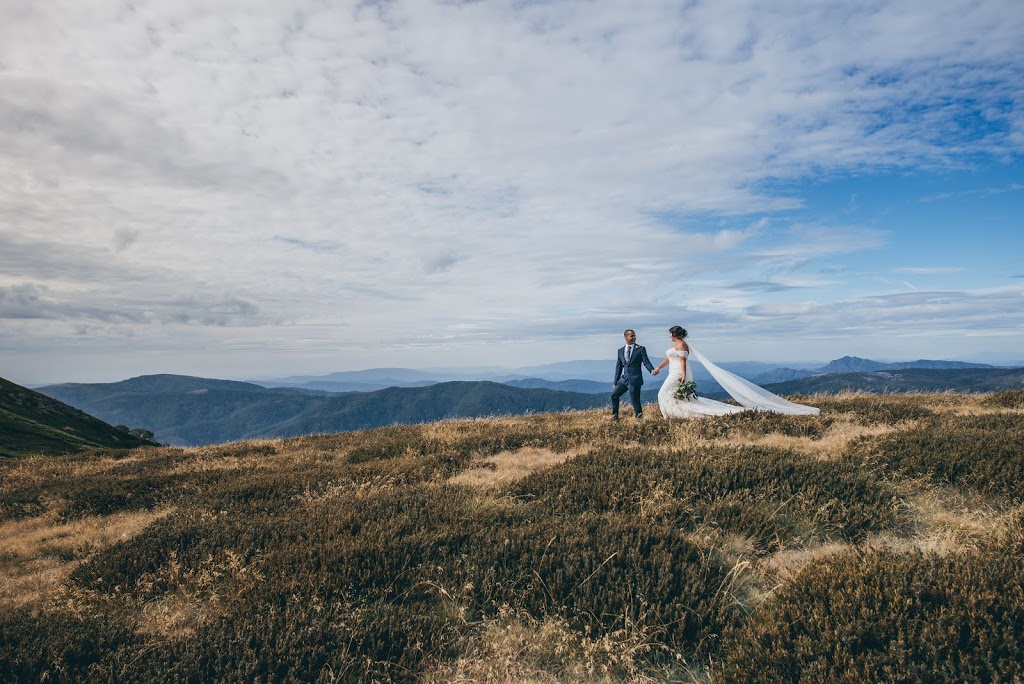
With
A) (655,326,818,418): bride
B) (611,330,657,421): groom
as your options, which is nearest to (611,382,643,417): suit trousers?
(611,330,657,421): groom

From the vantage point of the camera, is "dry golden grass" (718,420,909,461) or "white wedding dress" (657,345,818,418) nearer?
"dry golden grass" (718,420,909,461)

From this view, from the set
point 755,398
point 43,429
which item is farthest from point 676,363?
point 43,429

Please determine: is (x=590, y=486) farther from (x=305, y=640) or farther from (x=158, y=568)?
(x=158, y=568)

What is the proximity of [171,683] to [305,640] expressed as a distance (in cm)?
90

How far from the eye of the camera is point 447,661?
3.99m

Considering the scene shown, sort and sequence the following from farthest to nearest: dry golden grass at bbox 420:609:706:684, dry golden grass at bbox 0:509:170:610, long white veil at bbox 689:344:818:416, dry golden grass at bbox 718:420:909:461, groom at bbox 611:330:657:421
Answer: groom at bbox 611:330:657:421 < long white veil at bbox 689:344:818:416 < dry golden grass at bbox 718:420:909:461 < dry golden grass at bbox 0:509:170:610 < dry golden grass at bbox 420:609:706:684

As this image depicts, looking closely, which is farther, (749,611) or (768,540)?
(768,540)

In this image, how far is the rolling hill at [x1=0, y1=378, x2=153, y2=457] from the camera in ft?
72.3

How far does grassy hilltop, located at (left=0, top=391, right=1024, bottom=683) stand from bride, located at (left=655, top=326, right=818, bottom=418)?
4508 millimetres

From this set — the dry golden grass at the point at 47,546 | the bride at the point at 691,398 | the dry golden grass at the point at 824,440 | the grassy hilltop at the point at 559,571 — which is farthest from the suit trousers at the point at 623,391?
the dry golden grass at the point at 47,546

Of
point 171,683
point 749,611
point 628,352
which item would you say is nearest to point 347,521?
point 171,683

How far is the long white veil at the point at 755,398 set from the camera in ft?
47.1

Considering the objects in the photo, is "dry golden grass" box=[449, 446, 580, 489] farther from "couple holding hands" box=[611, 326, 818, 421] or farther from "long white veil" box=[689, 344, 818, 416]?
"long white veil" box=[689, 344, 818, 416]

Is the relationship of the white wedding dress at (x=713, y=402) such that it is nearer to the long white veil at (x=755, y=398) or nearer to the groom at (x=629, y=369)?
the long white veil at (x=755, y=398)
